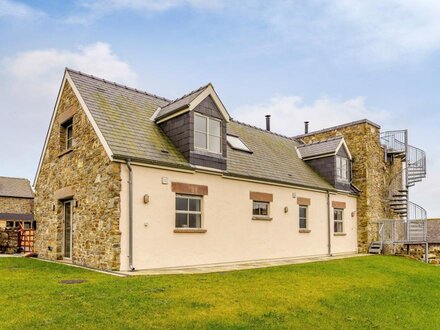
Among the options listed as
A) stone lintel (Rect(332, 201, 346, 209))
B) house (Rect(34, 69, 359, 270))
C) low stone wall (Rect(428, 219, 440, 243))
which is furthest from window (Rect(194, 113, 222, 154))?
low stone wall (Rect(428, 219, 440, 243))

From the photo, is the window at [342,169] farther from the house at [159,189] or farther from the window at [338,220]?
the house at [159,189]

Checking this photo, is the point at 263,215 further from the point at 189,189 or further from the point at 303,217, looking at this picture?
the point at 189,189

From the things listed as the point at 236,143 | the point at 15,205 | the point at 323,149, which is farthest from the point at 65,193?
the point at 15,205

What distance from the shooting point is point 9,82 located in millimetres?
16734

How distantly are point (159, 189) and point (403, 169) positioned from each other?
19072mm

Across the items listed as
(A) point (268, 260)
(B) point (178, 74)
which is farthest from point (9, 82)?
(A) point (268, 260)

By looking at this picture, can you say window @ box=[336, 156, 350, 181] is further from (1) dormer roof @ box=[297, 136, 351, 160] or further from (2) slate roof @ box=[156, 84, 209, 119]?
(2) slate roof @ box=[156, 84, 209, 119]

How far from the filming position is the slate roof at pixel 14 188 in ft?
153

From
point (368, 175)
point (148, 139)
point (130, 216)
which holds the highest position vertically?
point (148, 139)

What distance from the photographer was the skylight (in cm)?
1820

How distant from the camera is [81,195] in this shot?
14.2 m

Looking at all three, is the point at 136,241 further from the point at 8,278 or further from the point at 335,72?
the point at 335,72

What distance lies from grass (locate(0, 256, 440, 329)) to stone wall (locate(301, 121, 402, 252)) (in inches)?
444

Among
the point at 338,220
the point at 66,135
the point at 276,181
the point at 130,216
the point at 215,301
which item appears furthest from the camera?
the point at 338,220
